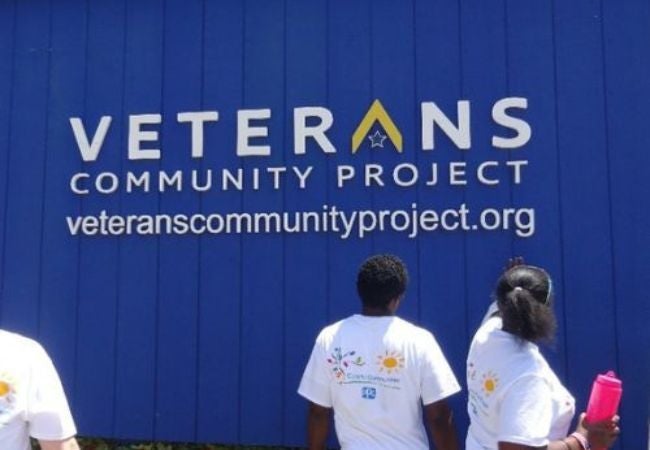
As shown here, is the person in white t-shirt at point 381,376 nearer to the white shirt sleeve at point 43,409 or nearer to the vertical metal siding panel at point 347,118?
the vertical metal siding panel at point 347,118

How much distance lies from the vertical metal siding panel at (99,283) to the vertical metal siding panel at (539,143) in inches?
80.7

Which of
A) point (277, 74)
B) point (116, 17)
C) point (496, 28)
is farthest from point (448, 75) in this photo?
point (116, 17)

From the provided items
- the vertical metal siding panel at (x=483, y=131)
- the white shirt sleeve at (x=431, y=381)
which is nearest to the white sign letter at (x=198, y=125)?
the vertical metal siding panel at (x=483, y=131)

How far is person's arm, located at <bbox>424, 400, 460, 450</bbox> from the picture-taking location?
2854mm

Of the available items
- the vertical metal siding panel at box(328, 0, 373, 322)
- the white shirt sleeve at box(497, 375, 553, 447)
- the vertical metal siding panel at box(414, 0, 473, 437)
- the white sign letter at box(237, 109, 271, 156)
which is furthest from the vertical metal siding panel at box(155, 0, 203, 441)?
the white shirt sleeve at box(497, 375, 553, 447)

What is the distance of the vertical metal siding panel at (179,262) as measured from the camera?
379 cm

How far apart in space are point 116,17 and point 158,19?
0.83 feet

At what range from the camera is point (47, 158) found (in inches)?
159

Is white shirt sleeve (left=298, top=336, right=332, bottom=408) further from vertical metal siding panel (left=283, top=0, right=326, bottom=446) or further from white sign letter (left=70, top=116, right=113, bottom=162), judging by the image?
white sign letter (left=70, top=116, right=113, bottom=162)

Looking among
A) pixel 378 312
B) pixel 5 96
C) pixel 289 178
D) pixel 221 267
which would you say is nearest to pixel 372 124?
pixel 289 178

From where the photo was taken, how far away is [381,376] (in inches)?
109

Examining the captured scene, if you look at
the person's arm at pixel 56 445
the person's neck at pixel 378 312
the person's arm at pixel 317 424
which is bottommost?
the person's arm at pixel 317 424

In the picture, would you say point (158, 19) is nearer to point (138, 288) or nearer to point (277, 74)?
point (277, 74)

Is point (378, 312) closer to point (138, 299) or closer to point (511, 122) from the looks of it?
point (511, 122)
